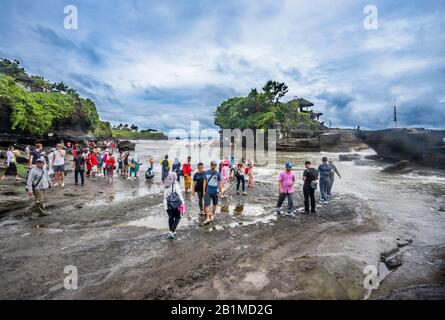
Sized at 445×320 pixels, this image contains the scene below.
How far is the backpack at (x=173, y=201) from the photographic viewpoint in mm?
6312

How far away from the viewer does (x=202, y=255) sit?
5.47 meters

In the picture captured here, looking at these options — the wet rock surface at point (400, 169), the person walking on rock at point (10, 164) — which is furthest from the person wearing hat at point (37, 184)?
the wet rock surface at point (400, 169)

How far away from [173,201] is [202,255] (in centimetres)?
159

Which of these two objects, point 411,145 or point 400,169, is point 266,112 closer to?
point 411,145

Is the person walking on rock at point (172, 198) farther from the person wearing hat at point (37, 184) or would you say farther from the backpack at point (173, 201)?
the person wearing hat at point (37, 184)

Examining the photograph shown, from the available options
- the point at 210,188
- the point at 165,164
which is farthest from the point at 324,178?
the point at 165,164

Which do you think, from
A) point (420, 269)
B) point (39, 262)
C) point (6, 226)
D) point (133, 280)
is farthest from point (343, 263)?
point (6, 226)

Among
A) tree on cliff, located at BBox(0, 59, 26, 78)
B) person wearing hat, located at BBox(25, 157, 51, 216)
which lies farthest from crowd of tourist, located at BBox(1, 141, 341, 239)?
tree on cliff, located at BBox(0, 59, 26, 78)

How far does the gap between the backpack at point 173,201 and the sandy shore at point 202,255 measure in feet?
2.82

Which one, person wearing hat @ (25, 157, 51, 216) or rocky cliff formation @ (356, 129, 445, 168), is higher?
rocky cliff formation @ (356, 129, 445, 168)

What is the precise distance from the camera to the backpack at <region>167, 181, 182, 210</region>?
Answer: 6.31m

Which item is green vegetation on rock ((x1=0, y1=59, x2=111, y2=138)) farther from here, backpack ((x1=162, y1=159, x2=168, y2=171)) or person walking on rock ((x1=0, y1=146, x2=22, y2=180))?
backpack ((x1=162, y1=159, x2=168, y2=171))

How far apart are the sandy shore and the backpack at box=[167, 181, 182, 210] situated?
861mm
